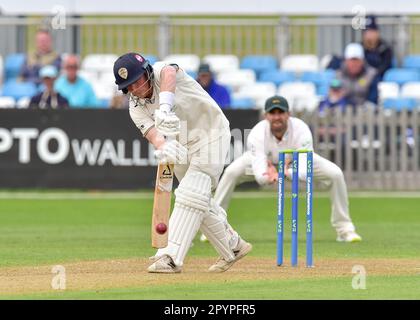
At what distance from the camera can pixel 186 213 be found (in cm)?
1041

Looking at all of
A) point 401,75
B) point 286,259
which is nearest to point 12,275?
point 286,259

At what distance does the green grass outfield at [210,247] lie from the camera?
30.1 feet

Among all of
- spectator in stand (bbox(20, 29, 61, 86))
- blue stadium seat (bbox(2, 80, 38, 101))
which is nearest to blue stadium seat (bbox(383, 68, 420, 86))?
spectator in stand (bbox(20, 29, 61, 86))

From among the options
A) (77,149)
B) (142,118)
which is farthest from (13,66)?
(142,118)

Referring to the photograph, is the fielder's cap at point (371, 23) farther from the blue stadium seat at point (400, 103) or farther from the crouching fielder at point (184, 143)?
the crouching fielder at point (184, 143)

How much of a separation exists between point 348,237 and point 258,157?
4.79 ft

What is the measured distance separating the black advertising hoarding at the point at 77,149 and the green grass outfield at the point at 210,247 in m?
0.48

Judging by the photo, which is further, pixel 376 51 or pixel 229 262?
pixel 376 51

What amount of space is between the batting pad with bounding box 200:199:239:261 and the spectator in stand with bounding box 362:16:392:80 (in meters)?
12.7

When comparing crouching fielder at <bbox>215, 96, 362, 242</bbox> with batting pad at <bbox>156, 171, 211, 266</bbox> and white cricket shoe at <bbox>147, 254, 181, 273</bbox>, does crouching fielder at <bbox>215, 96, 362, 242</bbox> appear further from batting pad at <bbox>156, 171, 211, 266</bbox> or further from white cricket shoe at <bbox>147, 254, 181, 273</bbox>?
white cricket shoe at <bbox>147, 254, 181, 273</bbox>

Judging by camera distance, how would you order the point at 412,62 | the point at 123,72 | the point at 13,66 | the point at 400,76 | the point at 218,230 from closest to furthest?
the point at 123,72, the point at 218,230, the point at 400,76, the point at 13,66, the point at 412,62

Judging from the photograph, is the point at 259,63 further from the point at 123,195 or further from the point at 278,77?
the point at 123,195

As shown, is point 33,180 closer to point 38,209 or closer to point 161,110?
point 38,209

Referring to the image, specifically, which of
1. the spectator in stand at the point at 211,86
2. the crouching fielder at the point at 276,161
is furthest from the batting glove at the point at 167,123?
the spectator in stand at the point at 211,86
